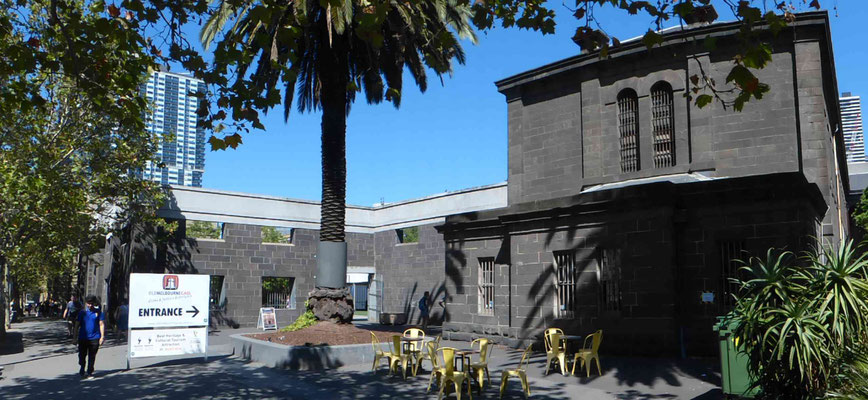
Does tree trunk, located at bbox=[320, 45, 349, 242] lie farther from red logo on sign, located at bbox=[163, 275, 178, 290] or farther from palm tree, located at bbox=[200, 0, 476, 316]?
red logo on sign, located at bbox=[163, 275, 178, 290]

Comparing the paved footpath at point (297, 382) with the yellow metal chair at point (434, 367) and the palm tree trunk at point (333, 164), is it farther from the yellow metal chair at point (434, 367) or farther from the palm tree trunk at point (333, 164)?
the palm tree trunk at point (333, 164)

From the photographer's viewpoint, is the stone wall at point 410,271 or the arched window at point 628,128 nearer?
the arched window at point 628,128

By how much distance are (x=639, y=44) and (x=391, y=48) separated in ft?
26.3

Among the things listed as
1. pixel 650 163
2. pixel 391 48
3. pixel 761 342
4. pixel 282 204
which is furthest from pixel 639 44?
pixel 282 204

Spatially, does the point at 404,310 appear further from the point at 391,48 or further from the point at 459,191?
A: the point at 391,48

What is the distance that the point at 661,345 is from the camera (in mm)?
15656

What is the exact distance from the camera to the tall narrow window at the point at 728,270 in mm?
15570

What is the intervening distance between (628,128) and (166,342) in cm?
1525

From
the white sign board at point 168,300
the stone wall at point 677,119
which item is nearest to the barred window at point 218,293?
the white sign board at point 168,300

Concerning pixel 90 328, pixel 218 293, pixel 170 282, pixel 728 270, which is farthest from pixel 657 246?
pixel 218 293

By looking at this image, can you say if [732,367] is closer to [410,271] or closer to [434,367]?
[434,367]

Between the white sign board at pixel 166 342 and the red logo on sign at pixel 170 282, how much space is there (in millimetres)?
1013

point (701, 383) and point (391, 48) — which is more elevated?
point (391, 48)

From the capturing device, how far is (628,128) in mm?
22281
